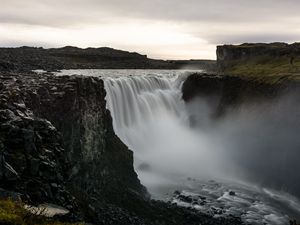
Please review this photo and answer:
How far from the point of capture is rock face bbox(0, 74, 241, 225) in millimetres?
23703

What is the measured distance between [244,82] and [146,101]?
18.9m

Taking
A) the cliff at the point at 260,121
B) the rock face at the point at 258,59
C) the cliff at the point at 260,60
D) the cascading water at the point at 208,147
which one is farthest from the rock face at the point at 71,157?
the rock face at the point at 258,59

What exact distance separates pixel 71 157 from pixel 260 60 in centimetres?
7754

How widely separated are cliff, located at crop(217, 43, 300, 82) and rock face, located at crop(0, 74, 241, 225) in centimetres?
3642

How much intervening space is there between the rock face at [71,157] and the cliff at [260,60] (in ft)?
120

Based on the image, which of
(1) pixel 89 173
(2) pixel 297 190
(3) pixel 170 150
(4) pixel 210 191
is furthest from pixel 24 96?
(3) pixel 170 150

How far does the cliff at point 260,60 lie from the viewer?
80.7 m

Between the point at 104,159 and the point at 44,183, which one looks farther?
the point at 104,159

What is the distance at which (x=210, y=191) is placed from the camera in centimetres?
5444

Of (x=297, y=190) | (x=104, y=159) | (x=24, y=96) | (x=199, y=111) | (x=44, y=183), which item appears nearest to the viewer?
(x=44, y=183)

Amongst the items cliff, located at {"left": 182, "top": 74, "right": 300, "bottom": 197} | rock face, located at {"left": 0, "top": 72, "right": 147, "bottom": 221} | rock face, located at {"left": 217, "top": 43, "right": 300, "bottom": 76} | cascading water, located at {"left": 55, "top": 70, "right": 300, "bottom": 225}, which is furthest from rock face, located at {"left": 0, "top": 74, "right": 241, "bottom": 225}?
rock face, located at {"left": 217, "top": 43, "right": 300, "bottom": 76}

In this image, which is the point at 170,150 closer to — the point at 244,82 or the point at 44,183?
the point at 244,82

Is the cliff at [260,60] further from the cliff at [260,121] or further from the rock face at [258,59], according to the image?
the cliff at [260,121]

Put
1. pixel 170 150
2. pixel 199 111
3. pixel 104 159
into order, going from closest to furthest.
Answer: pixel 104 159
pixel 170 150
pixel 199 111
